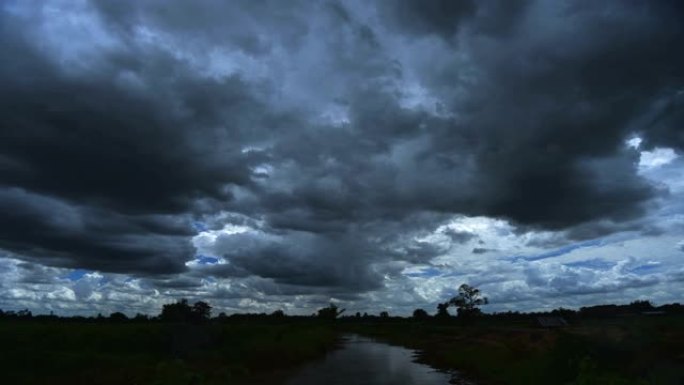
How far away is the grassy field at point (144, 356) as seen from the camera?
→ 38.7 m

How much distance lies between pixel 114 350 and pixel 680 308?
127 m

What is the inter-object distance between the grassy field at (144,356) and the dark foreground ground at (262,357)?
0.06 m

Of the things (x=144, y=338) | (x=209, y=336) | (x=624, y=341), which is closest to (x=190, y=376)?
(x=624, y=341)

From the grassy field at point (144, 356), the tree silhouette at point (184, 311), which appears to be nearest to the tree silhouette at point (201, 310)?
the tree silhouette at point (184, 311)

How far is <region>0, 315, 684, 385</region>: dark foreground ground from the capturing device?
28.6 meters

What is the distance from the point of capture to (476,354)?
218 feet

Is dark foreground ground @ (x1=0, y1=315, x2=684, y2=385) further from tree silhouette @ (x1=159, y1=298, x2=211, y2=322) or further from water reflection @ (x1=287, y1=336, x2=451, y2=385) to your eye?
tree silhouette @ (x1=159, y1=298, x2=211, y2=322)

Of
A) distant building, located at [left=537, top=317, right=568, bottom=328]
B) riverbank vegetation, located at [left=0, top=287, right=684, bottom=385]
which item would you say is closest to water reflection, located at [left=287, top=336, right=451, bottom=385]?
riverbank vegetation, located at [left=0, top=287, right=684, bottom=385]

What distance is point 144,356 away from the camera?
173 feet

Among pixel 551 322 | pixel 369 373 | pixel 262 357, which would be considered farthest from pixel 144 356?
pixel 551 322

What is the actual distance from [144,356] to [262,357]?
1450 centimetres

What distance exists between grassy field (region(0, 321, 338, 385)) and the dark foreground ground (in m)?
0.06

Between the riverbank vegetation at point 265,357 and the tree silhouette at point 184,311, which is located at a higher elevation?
the tree silhouette at point 184,311

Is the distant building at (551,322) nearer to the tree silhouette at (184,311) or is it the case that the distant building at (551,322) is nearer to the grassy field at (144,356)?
the grassy field at (144,356)
